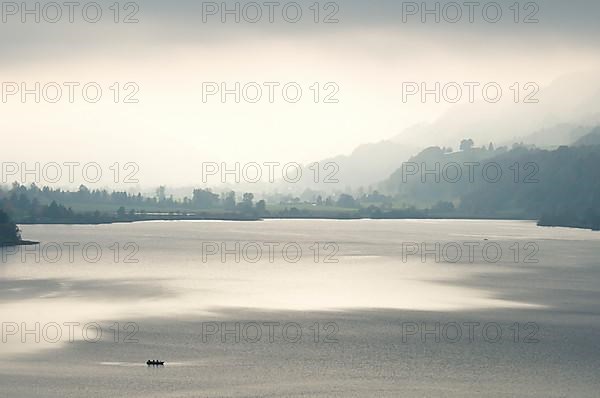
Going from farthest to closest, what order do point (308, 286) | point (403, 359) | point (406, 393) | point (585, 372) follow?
point (308, 286) → point (403, 359) → point (585, 372) → point (406, 393)

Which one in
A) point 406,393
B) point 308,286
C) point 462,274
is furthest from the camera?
point 462,274

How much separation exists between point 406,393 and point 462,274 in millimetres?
113759

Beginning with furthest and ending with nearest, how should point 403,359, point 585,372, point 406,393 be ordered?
1. point 403,359
2. point 585,372
3. point 406,393

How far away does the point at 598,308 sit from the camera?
129875 millimetres

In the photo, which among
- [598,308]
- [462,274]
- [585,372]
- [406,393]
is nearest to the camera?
[406,393]

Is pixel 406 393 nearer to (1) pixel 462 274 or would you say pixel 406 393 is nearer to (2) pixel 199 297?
(2) pixel 199 297

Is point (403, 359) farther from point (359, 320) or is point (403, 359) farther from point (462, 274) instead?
point (462, 274)

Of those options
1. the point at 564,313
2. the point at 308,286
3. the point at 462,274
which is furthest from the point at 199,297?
the point at 462,274

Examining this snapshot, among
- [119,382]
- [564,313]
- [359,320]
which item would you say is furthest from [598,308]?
[119,382]

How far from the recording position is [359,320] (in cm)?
11738

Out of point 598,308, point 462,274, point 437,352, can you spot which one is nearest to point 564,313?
point 598,308

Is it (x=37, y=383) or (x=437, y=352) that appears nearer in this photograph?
(x=37, y=383)

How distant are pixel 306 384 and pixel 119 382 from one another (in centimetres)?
1518

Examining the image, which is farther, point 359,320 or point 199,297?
point 199,297
